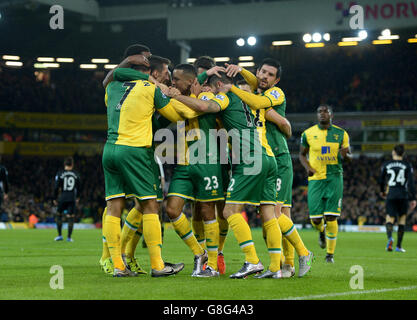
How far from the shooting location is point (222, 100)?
761 cm

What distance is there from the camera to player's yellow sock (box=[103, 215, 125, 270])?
7582 mm

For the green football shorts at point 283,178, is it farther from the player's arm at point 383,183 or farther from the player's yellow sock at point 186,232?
the player's arm at point 383,183

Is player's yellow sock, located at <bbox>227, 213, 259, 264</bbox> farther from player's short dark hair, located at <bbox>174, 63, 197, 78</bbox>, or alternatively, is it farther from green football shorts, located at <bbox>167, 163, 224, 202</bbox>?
player's short dark hair, located at <bbox>174, 63, 197, 78</bbox>

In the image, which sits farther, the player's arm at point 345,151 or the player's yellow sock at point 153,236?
the player's arm at point 345,151

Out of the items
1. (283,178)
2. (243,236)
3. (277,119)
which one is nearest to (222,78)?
(277,119)

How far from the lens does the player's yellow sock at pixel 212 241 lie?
7945 millimetres

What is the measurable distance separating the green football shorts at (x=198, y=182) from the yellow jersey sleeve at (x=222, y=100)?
765 mm

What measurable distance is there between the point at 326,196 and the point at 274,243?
4346 mm

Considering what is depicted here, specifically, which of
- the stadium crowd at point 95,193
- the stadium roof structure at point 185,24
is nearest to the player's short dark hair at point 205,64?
the stadium crowd at point 95,193

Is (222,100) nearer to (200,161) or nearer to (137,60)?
(200,161)

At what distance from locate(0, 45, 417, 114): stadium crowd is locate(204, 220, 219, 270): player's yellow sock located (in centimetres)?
3273

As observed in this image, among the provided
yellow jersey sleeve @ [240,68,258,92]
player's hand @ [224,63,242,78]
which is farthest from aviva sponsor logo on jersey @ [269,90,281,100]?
player's hand @ [224,63,242,78]

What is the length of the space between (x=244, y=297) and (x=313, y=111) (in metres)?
35.8
